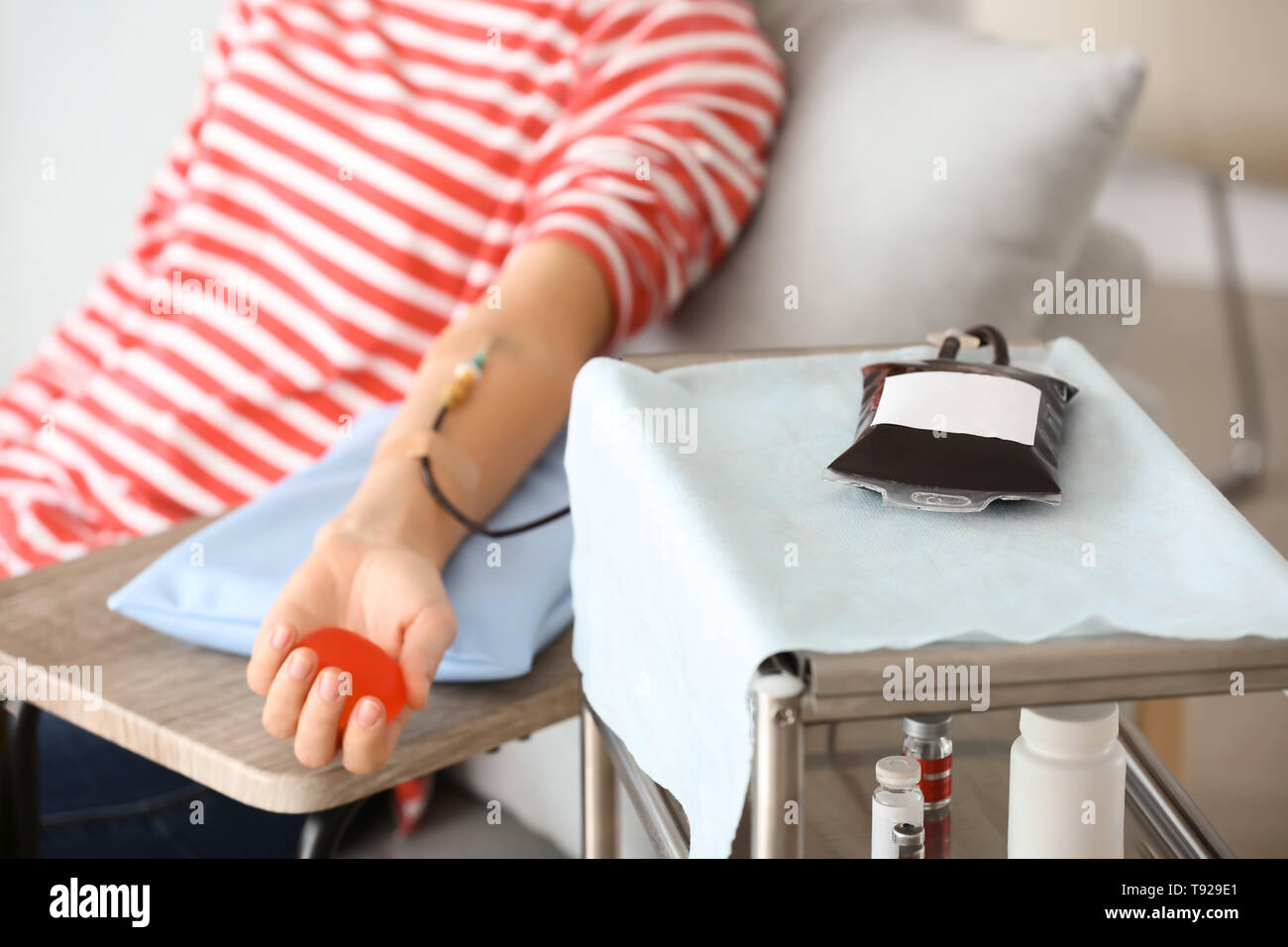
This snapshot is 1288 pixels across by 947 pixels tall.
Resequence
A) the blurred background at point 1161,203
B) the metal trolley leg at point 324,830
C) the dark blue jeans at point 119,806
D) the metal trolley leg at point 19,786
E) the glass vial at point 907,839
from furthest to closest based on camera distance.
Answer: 1. the blurred background at point 1161,203
2. the dark blue jeans at point 119,806
3. the metal trolley leg at point 19,786
4. the metal trolley leg at point 324,830
5. the glass vial at point 907,839

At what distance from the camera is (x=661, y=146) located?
91cm

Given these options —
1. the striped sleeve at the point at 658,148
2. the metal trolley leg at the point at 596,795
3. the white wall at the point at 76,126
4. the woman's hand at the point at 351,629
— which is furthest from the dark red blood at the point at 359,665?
the white wall at the point at 76,126

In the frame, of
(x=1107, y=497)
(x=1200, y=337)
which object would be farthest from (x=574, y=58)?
(x=1200, y=337)

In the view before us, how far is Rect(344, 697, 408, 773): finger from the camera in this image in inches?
22.4

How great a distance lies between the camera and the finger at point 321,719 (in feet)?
1.86

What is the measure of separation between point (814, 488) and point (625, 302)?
395 millimetres

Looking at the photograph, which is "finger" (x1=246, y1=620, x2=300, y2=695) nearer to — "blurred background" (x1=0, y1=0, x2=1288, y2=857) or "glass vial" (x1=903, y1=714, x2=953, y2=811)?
"glass vial" (x1=903, y1=714, x2=953, y2=811)

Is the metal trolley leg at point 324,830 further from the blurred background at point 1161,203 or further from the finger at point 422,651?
the blurred background at point 1161,203

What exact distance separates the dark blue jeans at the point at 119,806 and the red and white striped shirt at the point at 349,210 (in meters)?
0.17

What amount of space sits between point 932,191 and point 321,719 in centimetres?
56

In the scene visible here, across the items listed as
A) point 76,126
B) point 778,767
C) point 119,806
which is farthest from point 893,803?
point 76,126

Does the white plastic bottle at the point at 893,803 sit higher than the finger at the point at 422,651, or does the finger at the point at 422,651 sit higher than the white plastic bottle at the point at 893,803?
the finger at the point at 422,651

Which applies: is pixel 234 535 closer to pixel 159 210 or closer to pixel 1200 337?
pixel 159 210
